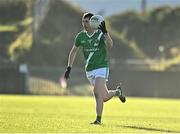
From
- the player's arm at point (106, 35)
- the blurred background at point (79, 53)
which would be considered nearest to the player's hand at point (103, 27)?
the player's arm at point (106, 35)

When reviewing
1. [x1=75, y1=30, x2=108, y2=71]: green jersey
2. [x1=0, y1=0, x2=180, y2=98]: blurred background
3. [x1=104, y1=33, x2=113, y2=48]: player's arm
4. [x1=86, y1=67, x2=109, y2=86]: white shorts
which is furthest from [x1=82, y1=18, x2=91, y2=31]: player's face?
[x1=0, y1=0, x2=180, y2=98]: blurred background

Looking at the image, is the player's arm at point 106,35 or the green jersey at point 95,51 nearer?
the player's arm at point 106,35

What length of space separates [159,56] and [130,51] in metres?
2.48

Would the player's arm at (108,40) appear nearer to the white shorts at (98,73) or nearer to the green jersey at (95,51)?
the green jersey at (95,51)

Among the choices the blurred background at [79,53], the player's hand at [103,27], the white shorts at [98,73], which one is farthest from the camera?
the blurred background at [79,53]

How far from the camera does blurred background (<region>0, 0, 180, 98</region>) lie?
1845 inches

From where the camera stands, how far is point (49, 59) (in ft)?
179

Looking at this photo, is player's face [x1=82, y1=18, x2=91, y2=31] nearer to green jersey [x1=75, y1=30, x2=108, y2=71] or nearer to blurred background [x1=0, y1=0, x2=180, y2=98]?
green jersey [x1=75, y1=30, x2=108, y2=71]

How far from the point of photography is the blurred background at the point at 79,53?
1845 inches

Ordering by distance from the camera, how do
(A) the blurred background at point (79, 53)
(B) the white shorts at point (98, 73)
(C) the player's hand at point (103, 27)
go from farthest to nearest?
1. (A) the blurred background at point (79, 53)
2. (B) the white shorts at point (98, 73)
3. (C) the player's hand at point (103, 27)

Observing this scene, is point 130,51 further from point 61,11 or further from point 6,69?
point 6,69

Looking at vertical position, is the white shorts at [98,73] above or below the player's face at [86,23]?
below

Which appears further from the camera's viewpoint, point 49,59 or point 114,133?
point 49,59

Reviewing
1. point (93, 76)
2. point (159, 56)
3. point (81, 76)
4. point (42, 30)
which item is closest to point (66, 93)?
Result: point (81, 76)
